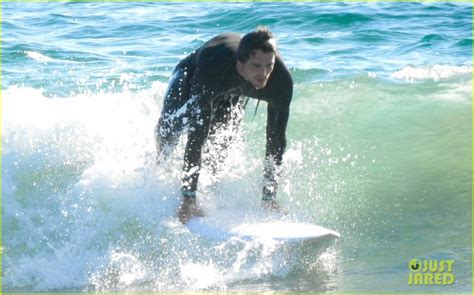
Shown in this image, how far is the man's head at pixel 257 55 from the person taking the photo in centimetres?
411

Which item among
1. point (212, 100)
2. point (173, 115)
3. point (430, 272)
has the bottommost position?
point (430, 272)

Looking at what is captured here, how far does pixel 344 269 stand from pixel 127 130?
2.40 metres

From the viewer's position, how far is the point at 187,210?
4.62m

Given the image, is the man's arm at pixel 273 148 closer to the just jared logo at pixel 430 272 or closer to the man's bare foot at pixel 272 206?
the man's bare foot at pixel 272 206

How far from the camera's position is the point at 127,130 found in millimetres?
5977

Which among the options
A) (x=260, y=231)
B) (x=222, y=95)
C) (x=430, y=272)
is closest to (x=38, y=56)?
(x=222, y=95)

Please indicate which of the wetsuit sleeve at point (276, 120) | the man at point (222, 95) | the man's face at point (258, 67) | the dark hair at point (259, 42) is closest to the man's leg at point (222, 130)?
the man at point (222, 95)

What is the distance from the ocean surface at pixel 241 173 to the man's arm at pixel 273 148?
185mm

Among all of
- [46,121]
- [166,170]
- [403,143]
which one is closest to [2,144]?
[46,121]

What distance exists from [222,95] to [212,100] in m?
0.13

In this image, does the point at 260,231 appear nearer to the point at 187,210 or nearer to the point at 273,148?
the point at 187,210

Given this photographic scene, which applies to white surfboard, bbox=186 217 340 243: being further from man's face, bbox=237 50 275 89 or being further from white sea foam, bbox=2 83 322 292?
man's face, bbox=237 50 275 89

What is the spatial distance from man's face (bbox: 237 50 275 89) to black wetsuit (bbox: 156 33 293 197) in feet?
0.42

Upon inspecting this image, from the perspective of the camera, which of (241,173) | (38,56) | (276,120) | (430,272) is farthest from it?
(38,56)
